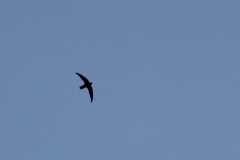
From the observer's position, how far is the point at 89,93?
84.0 m

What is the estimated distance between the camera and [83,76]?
82.0 metres

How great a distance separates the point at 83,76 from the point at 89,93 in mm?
3089
